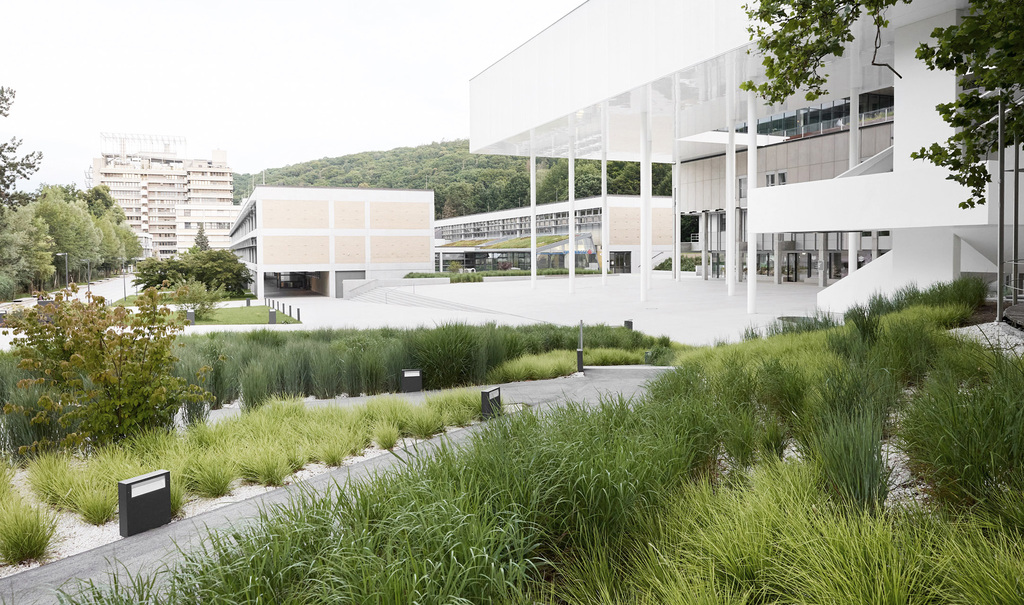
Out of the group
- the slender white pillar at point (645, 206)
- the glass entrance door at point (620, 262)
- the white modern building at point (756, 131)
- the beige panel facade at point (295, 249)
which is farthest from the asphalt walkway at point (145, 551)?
the glass entrance door at point (620, 262)

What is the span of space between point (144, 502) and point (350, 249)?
43.5 meters

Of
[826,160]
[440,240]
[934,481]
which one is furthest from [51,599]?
[440,240]

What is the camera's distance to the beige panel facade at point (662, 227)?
59781 mm

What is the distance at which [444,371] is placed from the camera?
34.8 ft

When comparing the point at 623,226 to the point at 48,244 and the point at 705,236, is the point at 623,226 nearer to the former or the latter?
the point at 705,236

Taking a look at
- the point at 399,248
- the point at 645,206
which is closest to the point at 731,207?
the point at 645,206

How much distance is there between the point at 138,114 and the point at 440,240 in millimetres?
147511

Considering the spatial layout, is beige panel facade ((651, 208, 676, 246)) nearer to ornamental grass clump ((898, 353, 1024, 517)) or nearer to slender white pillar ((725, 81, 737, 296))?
slender white pillar ((725, 81, 737, 296))

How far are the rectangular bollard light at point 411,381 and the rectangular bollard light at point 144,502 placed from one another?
203 inches

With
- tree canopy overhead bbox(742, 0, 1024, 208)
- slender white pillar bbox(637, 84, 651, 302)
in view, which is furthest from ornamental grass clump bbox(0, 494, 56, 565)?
slender white pillar bbox(637, 84, 651, 302)

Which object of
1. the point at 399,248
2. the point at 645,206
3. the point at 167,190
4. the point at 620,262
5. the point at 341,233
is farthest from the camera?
the point at 167,190

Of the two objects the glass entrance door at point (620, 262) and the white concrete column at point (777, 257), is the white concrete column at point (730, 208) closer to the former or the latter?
the white concrete column at point (777, 257)

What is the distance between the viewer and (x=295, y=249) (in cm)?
4531

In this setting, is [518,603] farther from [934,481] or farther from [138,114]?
[138,114]
